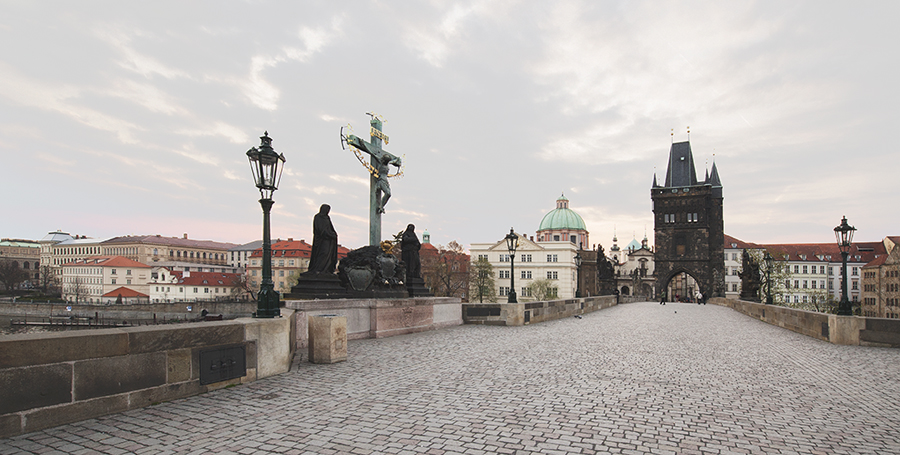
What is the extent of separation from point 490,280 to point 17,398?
67494 millimetres

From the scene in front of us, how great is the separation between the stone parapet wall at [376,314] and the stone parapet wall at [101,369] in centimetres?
336

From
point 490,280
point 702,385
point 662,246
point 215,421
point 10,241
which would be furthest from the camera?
point 10,241

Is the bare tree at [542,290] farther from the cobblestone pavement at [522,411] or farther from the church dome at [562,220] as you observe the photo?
the cobblestone pavement at [522,411]

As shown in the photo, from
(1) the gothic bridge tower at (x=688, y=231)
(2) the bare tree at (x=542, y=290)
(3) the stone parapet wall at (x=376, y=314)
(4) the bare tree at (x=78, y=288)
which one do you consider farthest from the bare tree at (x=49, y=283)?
(3) the stone parapet wall at (x=376, y=314)

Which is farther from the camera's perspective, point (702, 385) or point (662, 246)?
point (662, 246)

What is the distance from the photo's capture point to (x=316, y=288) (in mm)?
11922

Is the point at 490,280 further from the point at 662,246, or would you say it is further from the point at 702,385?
the point at 702,385

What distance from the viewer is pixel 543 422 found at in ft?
16.5

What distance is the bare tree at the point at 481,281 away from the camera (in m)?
69.4

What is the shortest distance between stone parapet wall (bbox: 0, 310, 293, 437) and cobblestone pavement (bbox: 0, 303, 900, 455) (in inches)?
7.0

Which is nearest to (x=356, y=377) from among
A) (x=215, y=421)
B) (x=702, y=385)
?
(x=215, y=421)

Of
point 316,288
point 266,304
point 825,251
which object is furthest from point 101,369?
point 825,251

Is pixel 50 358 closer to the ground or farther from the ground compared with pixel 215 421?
farther from the ground

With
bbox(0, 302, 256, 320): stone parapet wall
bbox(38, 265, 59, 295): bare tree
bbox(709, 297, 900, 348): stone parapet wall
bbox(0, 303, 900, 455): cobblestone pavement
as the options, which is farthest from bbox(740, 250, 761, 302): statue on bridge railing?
bbox(38, 265, 59, 295): bare tree
